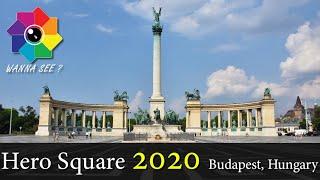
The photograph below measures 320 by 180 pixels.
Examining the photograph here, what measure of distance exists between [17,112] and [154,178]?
505ft

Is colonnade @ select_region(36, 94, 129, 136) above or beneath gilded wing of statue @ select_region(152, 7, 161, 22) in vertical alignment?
beneath

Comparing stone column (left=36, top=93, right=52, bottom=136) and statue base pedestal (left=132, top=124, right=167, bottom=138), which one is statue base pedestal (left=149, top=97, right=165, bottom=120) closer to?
statue base pedestal (left=132, top=124, right=167, bottom=138)

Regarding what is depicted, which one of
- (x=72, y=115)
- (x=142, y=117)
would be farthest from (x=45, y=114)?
(x=142, y=117)

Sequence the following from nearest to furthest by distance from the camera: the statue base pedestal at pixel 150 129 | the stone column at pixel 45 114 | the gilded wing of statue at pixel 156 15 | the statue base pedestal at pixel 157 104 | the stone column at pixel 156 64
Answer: the statue base pedestal at pixel 150 129 → the statue base pedestal at pixel 157 104 → the stone column at pixel 156 64 → the gilded wing of statue at pixel 156 15 → the stone column at pixel 45 114

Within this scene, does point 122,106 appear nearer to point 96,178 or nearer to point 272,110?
point 272,110

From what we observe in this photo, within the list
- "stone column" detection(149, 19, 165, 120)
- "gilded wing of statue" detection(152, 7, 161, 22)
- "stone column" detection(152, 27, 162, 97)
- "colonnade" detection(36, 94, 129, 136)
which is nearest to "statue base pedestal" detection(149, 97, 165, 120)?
"stone column" detection(149, 19, 165, 120)

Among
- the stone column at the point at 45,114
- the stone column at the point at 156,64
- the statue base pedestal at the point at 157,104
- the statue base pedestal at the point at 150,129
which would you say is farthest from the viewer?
the stone column at the point at 45,114

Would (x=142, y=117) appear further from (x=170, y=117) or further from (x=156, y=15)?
(x=156, y=15)

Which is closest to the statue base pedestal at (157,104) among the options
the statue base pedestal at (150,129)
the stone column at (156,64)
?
the stone column at (156,64)

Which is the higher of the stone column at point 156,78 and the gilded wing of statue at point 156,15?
the gilded wing of statue at point 156,15

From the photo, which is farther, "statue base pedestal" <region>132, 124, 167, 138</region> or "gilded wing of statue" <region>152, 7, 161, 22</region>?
"gilded wing of statue" <region>152, 7, 161, 22</region>

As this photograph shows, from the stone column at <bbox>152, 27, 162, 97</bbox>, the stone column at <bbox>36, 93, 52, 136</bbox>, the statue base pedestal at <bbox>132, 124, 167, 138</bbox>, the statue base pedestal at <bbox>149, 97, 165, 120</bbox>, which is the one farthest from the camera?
the stone column at <bbox>36, 93, 52, 136</bbox>

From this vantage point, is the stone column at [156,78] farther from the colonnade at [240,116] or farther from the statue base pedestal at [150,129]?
the colonnade at [240,116]

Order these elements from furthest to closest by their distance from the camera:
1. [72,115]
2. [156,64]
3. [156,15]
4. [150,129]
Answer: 1. [72,115]
2. [156,15]
3. [156,64]
4. [150,129]
